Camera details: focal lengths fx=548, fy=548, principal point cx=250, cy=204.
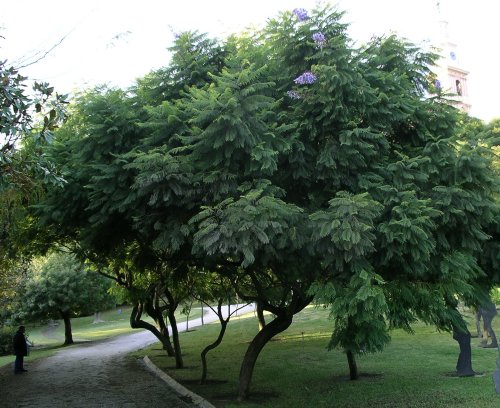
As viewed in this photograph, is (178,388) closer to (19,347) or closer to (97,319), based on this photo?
(19,347)

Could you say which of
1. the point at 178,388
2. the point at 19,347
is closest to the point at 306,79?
the point at 178,388

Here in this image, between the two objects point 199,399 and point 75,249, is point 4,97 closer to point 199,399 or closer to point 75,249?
point 199,399

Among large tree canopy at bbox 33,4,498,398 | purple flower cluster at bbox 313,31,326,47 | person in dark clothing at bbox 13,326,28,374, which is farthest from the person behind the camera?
person in dark clothing at bbox 13,326,28,374

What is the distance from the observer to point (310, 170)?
346 inches

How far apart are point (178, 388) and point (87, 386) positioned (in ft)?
10.8

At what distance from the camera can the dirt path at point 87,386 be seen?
524 inches

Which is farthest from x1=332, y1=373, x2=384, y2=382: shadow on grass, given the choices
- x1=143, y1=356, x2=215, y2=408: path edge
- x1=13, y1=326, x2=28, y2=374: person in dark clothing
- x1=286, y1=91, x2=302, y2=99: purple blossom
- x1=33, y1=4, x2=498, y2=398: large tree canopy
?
x1=13, y1=326, x2=28, y2=374: person in dark clothing

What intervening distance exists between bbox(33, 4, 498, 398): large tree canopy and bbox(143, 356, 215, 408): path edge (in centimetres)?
395

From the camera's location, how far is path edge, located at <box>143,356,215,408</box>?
12.2 metres

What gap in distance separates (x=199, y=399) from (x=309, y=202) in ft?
20.0

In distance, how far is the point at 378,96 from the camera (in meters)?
8.91

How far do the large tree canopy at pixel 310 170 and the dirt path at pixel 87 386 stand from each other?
221 inches

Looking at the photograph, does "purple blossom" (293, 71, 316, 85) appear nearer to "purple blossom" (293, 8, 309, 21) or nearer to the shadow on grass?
"purple blossom" (293, 8, 309, 21)

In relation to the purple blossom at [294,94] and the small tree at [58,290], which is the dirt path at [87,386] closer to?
the purple blossom at [294,94]
